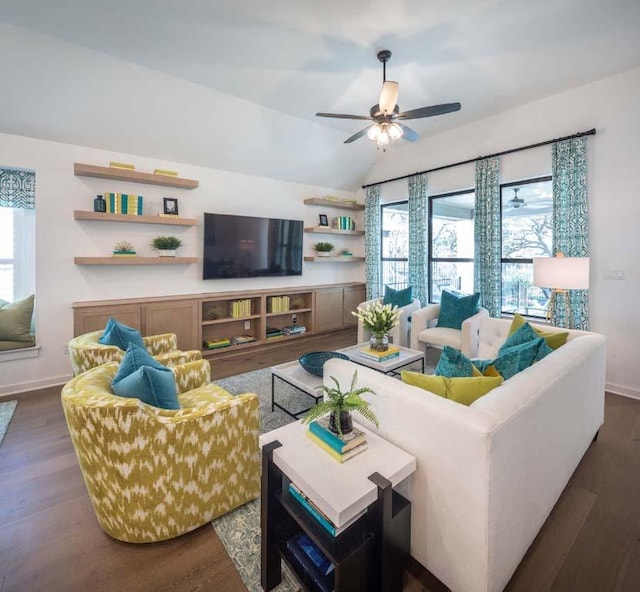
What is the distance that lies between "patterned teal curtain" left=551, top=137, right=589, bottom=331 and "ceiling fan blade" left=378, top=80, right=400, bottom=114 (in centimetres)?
226

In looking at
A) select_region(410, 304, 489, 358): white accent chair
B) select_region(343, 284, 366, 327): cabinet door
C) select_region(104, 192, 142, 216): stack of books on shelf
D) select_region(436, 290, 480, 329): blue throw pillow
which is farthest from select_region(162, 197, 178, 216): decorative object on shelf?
select_region(436, 290, 480, 329): blue throw pillow

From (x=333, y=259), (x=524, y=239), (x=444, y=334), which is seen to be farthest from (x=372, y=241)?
(x=444, y=334)

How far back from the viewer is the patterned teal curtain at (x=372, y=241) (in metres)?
5.84

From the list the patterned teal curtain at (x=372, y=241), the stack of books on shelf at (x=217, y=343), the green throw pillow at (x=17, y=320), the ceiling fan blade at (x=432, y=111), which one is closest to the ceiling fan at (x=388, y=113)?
the ceiling fan blade at (x=432, y=111)

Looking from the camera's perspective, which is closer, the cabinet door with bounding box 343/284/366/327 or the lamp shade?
the lamp shade

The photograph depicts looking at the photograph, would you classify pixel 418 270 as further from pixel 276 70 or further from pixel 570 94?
pixel 276 70

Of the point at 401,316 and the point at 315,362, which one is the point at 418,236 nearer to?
the point at 401,316

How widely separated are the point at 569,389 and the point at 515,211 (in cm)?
325

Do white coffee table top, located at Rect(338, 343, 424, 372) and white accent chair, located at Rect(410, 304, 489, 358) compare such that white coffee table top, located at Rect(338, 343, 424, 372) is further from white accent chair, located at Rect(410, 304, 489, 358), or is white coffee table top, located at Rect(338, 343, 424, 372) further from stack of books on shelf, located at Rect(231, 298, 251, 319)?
stack of books on shelf, located at Rect(231, 298, 251, 319)

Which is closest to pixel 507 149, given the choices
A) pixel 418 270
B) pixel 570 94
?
pixel 570 94

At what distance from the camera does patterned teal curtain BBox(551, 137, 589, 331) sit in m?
3.44

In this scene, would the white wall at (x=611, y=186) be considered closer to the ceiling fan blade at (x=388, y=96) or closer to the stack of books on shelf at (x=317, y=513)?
the ceiling fan blade at (x=388, y=96)

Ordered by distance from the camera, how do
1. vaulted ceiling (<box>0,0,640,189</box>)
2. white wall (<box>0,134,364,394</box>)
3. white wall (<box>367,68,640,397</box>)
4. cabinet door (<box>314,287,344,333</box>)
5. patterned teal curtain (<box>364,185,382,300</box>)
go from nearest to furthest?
vaulted ceiling (<box>0,0,640,189</box>) < white wall (<box>367,68,640,397</box>) < white wall (<box>0,134,364,394</box>) < cabinet door (<box>314,287,344,333</box>) < patterned teal curtain (<box>364,185,382,300</box>)

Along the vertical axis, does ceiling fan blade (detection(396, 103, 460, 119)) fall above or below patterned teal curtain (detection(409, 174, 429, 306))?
above
